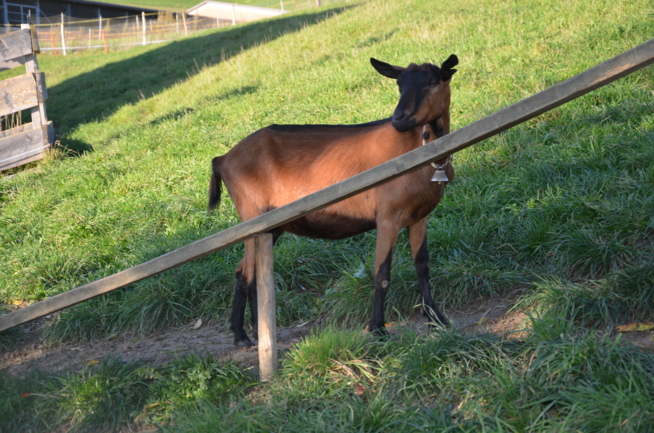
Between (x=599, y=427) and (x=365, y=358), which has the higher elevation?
(x=599, y=427)

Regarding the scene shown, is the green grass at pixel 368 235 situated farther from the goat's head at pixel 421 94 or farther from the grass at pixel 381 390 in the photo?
the goat's head at pixel 421 94

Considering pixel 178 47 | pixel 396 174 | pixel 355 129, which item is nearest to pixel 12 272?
pixel 355 129

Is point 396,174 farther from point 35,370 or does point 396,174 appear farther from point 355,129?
point 35,370

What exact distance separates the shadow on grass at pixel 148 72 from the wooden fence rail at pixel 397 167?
8318 millimetres

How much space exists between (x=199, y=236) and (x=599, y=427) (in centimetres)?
437

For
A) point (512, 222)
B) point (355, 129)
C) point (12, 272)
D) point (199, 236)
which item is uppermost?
point (355, 129)

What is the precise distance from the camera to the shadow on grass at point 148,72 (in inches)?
568

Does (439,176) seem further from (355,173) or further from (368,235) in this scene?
(368,235)

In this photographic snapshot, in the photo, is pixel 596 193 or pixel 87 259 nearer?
pixel 596 193

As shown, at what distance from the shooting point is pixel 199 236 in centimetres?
598

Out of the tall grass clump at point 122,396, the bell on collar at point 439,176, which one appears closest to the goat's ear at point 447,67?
the bell on collar at point 439,176

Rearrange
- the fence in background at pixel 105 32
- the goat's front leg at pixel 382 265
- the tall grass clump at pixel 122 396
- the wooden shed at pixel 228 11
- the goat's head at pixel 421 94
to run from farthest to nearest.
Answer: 1. the wooden shed at pixel 228 11
2. the fence in background at pixel 105 32
3. the goat's front leg at pixel 382 265
4. the goat's head at pixel 421 94
5. the tall grass clump at pixel 122 396

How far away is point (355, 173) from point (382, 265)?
0.68m

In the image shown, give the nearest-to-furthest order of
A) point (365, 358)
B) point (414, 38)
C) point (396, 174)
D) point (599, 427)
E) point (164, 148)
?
point (599, 427) < point (396, 174) < point (365, 358) < point (164, 148) < point (414, 38)
